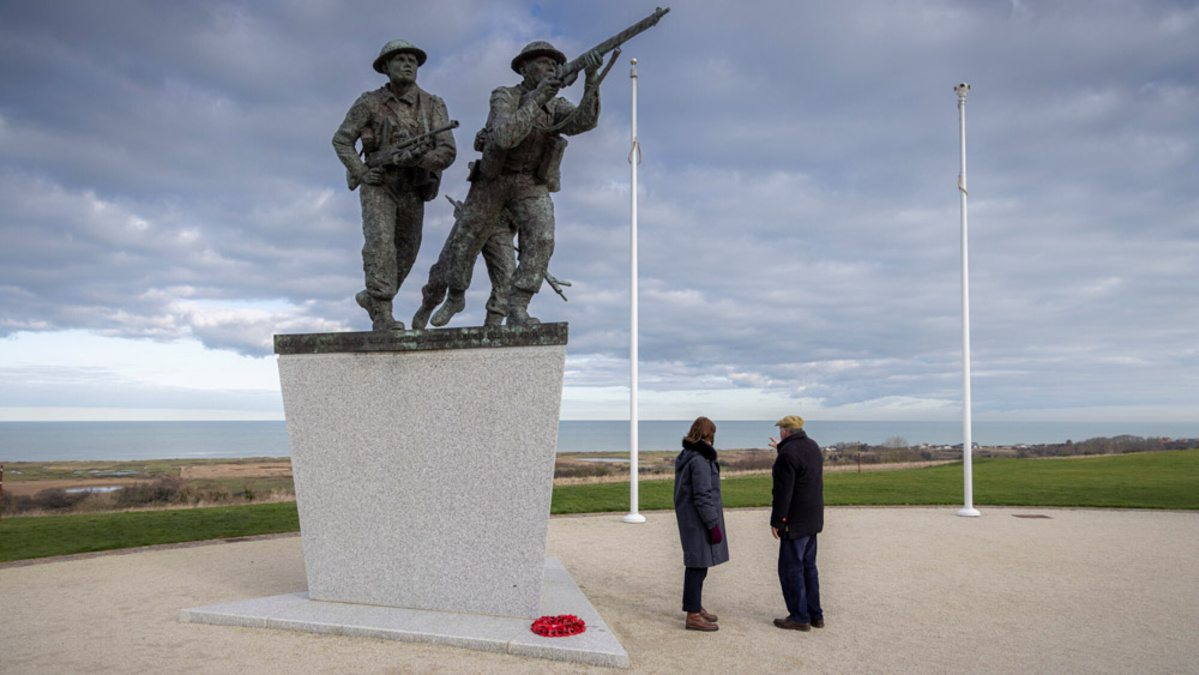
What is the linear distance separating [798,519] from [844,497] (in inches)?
427

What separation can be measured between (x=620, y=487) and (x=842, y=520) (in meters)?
6.05

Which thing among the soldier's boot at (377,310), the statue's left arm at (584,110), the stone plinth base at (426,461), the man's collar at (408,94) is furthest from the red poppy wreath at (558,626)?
the man's collar at (408,94)

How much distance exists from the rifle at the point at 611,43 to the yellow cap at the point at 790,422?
3312 mm

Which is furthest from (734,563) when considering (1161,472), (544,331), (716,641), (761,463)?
(761,463)

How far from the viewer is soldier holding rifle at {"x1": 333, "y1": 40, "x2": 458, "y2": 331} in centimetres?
688

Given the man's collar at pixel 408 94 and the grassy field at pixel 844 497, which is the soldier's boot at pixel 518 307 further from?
the grassy field at pixel 844 497

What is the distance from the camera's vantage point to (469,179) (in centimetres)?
683

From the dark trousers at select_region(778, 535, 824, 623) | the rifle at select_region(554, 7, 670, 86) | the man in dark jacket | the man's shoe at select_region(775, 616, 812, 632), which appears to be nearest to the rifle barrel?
the rifle at select_region(554, 7, 670, 86)

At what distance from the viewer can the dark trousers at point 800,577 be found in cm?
601

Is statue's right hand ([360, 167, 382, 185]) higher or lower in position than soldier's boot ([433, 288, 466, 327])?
higher

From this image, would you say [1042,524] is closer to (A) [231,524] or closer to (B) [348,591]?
(B) [348,591]

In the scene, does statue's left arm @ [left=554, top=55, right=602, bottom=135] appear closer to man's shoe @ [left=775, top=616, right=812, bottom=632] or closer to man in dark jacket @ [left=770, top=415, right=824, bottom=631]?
man in dark jacket @ [left=770, top=415, right=824, bottom=631]

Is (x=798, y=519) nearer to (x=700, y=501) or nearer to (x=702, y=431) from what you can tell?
(x=700, y=501)

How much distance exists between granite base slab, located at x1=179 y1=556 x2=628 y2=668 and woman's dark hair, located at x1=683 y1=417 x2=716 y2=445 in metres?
1.58
